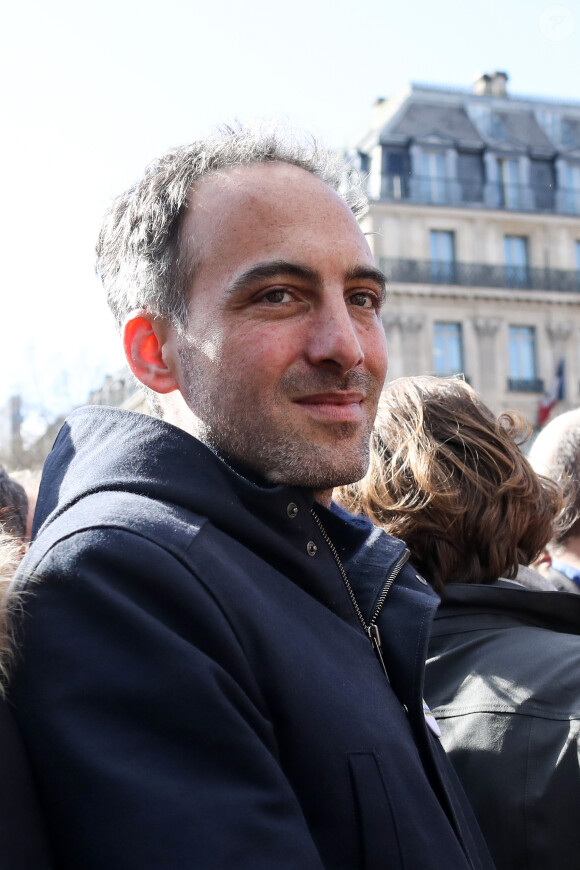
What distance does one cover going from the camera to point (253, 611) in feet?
4.98

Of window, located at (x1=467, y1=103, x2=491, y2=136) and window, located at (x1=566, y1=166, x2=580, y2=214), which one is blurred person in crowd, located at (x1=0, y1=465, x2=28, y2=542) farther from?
window, located at (x1=467, y1=103, x2=491, y2=136)

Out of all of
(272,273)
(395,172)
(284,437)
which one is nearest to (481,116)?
(395,172)

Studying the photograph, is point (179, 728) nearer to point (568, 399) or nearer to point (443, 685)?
point (443, 685)

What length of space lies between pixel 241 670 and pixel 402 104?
33.3 m

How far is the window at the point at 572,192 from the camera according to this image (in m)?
33.3

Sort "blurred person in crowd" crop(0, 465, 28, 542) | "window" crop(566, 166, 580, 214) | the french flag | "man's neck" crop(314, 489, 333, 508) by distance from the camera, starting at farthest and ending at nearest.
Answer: "window" crop(566, 166, 580, 214), the french flag, "blurred person in crowd" crop(0, 465, 28, 542), "man's neck" crop(314, 489, 333, 508)

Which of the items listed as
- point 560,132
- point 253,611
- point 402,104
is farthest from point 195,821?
point 560,132

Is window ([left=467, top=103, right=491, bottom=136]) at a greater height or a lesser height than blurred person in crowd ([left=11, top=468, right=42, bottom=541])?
greater

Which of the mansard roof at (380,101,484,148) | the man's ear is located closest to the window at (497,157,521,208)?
the mansard roof at (380,101,484,148)

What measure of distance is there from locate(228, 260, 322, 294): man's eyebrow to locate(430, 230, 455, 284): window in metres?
29.5

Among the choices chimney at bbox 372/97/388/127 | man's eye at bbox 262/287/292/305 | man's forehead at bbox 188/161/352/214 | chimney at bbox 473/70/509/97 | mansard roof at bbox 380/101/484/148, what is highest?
chimney at bbox 473/70/509/97

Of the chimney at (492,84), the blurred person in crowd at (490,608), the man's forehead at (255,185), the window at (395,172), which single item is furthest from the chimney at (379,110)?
the man's forehead at (255,185)

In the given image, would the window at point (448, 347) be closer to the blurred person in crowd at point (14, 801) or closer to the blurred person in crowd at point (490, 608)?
the blurred person in crowd at point (490, 608)

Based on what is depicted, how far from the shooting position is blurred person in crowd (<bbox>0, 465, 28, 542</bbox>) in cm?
289
